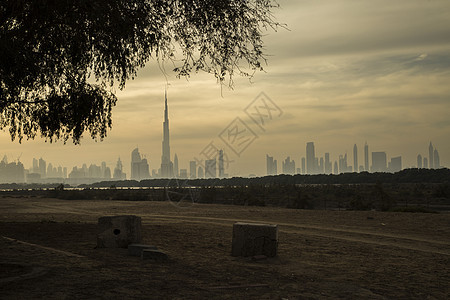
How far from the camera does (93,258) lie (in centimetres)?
1173

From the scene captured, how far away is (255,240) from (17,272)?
5.67 metres

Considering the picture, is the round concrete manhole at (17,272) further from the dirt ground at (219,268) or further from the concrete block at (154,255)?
the concrete block at (154,255)

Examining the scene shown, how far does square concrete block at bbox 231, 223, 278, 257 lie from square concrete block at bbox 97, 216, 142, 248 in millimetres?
2837

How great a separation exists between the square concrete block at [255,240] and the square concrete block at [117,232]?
2837 mm

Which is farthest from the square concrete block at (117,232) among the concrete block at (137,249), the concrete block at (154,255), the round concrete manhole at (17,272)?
the round concrete manhole at (17,272)

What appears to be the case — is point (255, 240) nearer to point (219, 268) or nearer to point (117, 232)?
point (219, 268)

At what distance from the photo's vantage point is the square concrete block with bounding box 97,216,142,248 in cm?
1349

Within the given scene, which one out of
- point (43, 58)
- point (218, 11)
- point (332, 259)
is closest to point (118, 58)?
point (43, 58)

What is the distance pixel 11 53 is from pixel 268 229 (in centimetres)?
725

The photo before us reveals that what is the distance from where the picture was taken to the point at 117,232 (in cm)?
1366

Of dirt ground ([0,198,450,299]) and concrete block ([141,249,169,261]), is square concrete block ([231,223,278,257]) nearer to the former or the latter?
dirt ground ([0,198,450,299])

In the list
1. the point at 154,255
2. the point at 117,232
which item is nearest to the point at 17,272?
the point at 154,255

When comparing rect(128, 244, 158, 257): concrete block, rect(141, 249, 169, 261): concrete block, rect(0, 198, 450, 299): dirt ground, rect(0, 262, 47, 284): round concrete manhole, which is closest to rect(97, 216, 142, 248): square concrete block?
rect(0, 198, 450, 299): dirt ground

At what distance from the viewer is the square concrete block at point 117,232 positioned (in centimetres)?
1349
